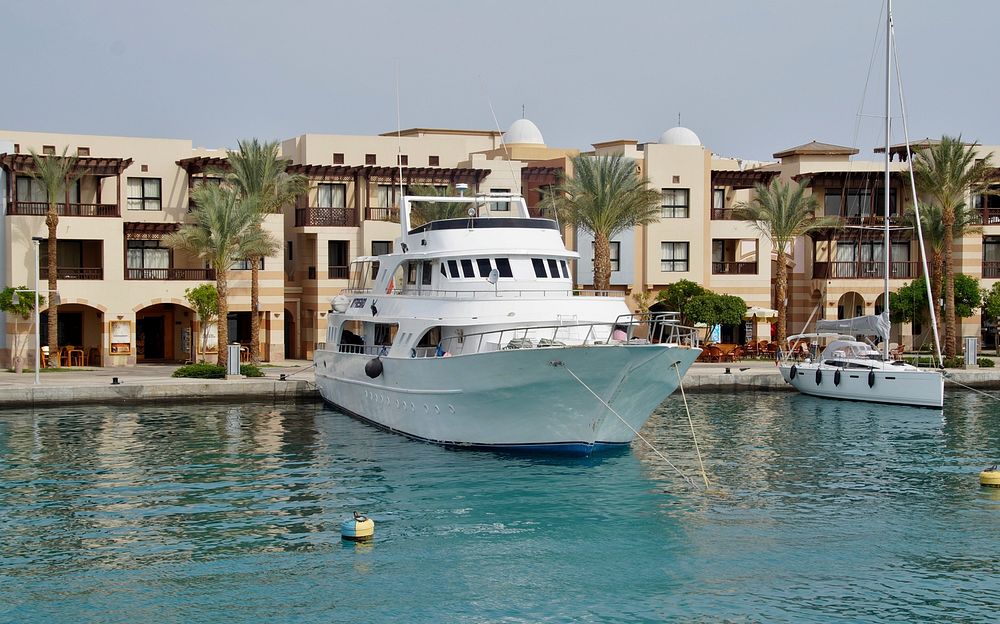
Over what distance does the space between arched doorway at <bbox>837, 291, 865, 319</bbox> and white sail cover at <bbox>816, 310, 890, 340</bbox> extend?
1271cm

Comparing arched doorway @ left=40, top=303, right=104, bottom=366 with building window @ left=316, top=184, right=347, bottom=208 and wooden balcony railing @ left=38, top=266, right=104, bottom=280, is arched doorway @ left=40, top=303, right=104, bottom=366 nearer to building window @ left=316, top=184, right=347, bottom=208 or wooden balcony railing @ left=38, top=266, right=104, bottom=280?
wooden balcony railing @ left=38, top=266, right=104, bottom=280

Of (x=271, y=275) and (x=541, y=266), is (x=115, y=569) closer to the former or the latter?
(x=541, y=266)

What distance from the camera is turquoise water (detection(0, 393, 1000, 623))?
1709 centimetres

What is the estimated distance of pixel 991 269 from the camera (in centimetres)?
6116

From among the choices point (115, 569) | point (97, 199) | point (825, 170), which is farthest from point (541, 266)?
point (825, 170)

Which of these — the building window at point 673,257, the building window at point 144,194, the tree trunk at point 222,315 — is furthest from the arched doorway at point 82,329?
the building window at point 673,257

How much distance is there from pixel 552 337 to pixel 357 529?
33.8 feet

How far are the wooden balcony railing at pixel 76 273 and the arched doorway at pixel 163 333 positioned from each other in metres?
3.32

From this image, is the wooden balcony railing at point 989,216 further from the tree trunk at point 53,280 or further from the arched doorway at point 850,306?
the tree trunk at point 53,280

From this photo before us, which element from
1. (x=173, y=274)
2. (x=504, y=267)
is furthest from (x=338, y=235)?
(x=504, y=267)

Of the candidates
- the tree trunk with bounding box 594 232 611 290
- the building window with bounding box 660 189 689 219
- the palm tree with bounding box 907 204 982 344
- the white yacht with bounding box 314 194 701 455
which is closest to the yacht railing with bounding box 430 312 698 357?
the white yacht with bounding box 314 194 701 455

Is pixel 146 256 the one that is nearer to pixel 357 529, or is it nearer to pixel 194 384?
pixel 194 384

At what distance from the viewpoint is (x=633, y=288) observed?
Result: 189 feet

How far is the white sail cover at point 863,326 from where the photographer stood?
43.8m
